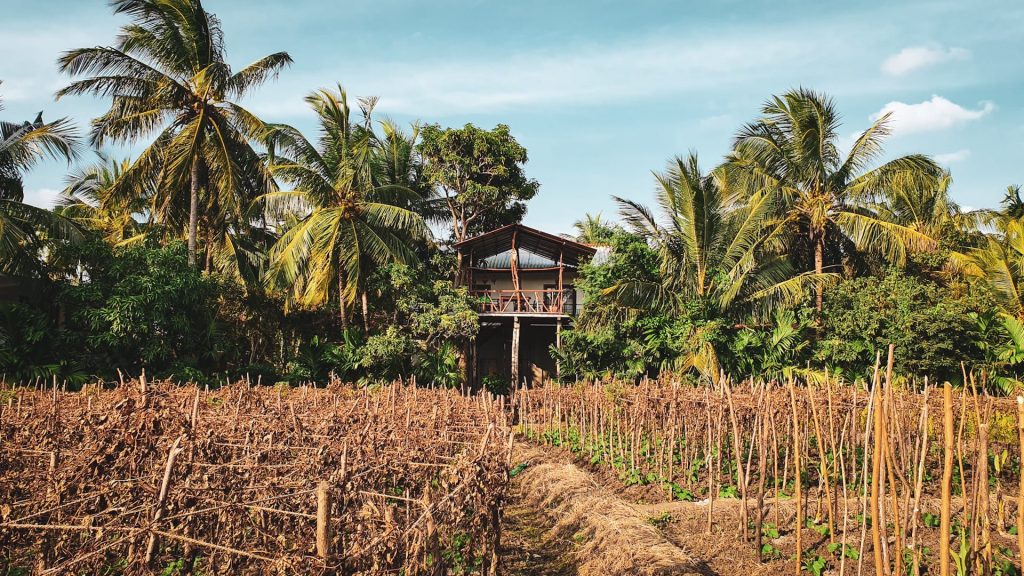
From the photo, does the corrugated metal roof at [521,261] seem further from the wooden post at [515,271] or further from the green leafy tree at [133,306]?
the green leafy tree at [133,306]

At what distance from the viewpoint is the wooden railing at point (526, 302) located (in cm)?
2358

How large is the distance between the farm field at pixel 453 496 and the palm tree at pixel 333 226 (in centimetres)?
860

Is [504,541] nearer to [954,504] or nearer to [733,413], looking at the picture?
[733,413]

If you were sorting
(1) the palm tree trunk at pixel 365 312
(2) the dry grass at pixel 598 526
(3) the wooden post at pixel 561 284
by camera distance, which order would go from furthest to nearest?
1. (3) the wooden post at pixel 561 284
2. (1) the palm tree trunk at pixel 365 312
3. (2) the dry grass at pixel 598 526

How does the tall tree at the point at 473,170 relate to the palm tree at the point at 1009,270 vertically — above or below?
above

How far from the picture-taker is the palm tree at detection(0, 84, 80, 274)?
16.4 m

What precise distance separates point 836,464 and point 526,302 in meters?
16.5

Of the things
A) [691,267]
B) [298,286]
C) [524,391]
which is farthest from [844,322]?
[298,286]

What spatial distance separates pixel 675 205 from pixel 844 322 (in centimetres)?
518

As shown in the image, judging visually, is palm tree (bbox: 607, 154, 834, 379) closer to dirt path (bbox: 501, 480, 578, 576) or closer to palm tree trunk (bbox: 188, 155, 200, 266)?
dirt path (bbox: 501, 480, 578, 576)

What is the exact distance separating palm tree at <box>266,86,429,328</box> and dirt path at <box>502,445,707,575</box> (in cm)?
1151

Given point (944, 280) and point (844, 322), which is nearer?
point (844, 322)

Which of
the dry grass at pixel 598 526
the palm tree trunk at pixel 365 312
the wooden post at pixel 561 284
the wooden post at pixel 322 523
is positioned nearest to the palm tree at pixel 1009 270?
the wooden post at pixel 561 284

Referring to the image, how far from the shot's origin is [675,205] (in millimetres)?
18625
